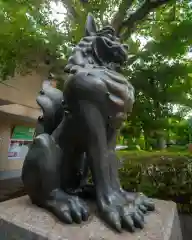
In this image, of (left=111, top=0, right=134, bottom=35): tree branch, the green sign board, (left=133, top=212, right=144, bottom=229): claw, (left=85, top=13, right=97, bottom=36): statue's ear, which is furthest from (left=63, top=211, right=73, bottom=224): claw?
the green sign board

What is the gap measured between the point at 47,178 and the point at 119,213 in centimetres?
33

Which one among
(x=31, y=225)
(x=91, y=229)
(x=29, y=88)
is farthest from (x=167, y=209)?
(x=29, y=88)

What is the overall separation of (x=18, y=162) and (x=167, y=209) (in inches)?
217

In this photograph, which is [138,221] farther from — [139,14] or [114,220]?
[139,14]

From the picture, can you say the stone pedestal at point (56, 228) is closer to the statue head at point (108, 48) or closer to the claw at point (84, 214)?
the claw at point (84, 214)

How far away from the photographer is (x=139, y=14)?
133 inches

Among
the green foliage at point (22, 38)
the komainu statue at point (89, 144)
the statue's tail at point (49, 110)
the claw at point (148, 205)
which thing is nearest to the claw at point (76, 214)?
the komainu statue at point (89, 144)

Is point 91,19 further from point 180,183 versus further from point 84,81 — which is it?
point 180,183

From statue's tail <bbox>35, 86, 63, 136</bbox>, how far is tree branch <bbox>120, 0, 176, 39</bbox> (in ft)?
8.42

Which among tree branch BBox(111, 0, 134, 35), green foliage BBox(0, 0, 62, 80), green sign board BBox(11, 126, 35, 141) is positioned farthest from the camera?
green sign board BBox(11, 126, 35, 141)

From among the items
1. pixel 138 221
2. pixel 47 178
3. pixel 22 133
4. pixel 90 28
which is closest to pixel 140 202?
pixel 138 221

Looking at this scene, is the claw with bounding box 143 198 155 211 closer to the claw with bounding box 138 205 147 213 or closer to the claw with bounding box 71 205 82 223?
the claw with bounding box 138 205 147 213

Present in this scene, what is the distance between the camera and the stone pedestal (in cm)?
73

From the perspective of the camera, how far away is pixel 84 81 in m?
0.91
